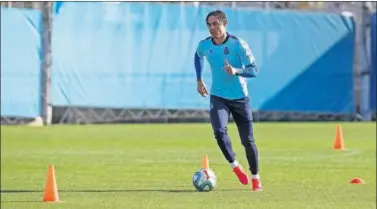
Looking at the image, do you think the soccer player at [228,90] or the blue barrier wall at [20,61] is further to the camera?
the blue barrier wall at [20,61]

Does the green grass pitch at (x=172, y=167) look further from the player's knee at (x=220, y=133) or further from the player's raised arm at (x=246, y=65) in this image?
the player's raised arm at (x=246, y=65)

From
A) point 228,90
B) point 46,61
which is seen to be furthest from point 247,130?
point 46,61

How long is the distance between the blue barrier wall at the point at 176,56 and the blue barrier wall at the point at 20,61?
0.55 meters

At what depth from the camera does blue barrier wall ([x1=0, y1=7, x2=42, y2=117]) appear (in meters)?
28.5

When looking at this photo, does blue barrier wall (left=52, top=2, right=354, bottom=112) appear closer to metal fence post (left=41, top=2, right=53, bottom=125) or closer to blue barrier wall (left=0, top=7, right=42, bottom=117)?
metal fence post (left=41, top=2, right=53, bottom=125)

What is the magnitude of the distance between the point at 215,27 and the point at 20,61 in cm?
1757

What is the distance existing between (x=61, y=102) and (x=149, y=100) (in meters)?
2.36

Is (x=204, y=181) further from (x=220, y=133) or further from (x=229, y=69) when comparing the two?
(x=229, y=69)

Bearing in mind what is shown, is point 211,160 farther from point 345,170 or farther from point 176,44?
point 176,44

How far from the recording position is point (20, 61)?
93.9 ft

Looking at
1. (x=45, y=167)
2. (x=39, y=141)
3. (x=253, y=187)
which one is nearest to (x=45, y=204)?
(x=253, y=187)

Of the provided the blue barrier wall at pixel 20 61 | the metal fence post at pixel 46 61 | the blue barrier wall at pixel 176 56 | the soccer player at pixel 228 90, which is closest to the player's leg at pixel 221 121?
the soccer player at pixel 228 90

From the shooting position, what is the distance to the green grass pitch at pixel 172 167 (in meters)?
11.0

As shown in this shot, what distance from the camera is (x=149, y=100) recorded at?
3003 cm
